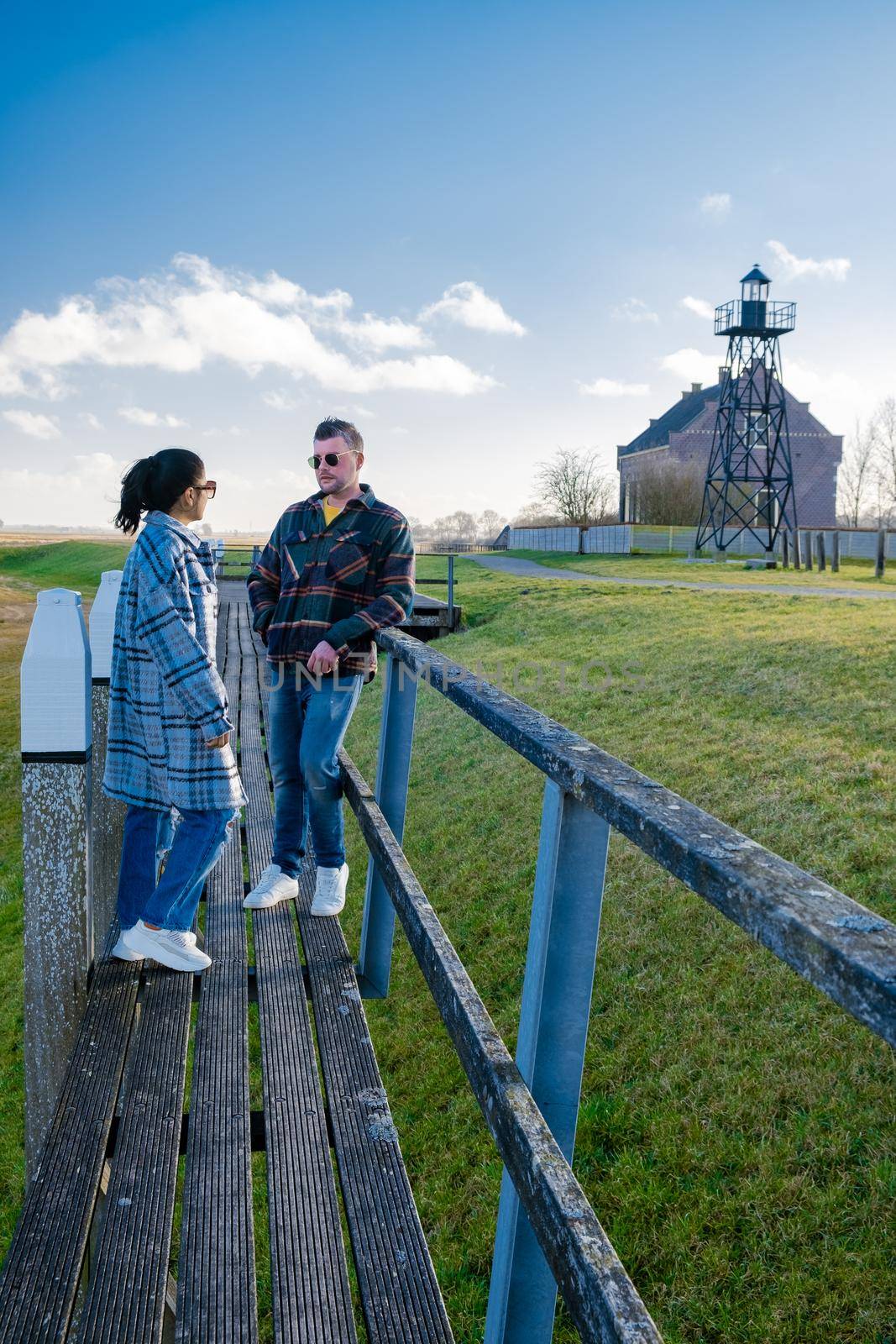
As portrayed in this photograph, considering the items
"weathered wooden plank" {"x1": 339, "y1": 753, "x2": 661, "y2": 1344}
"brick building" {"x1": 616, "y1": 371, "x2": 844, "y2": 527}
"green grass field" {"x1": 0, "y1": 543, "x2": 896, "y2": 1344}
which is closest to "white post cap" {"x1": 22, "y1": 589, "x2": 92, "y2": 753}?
"weathered wooden plank" {"x1": 339, "y1": 753, "x2": 661, "y2": 1344}

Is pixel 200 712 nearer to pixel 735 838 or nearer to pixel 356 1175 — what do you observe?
pixel 356 1175

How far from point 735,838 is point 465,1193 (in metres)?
3.05

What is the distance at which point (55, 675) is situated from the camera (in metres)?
2.76

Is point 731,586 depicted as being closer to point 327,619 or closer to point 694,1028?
point 694,1028

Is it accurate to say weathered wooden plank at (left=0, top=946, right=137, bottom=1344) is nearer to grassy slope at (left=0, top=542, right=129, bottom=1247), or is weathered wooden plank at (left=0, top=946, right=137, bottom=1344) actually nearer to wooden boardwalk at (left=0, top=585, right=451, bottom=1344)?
wooden boardwalk at (left=0, top=585, right=451, bottom=1344)

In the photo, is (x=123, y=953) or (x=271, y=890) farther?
(x=271, y=890)

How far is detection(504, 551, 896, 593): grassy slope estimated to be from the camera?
69.5 feet

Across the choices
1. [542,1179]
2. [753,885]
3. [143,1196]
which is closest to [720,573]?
A: [143,1196]

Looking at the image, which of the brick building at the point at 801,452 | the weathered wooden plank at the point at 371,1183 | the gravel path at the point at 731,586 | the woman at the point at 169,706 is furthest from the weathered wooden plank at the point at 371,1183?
the brick building at the point at 801,452

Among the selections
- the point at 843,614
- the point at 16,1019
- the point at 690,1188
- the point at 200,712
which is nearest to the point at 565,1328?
the point at 690,1188

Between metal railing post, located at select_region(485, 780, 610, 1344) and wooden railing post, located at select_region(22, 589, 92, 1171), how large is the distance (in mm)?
1521

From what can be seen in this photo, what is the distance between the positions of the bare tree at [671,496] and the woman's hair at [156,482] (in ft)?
143

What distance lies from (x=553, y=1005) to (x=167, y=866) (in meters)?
1.89

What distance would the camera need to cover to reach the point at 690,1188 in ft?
10.6
